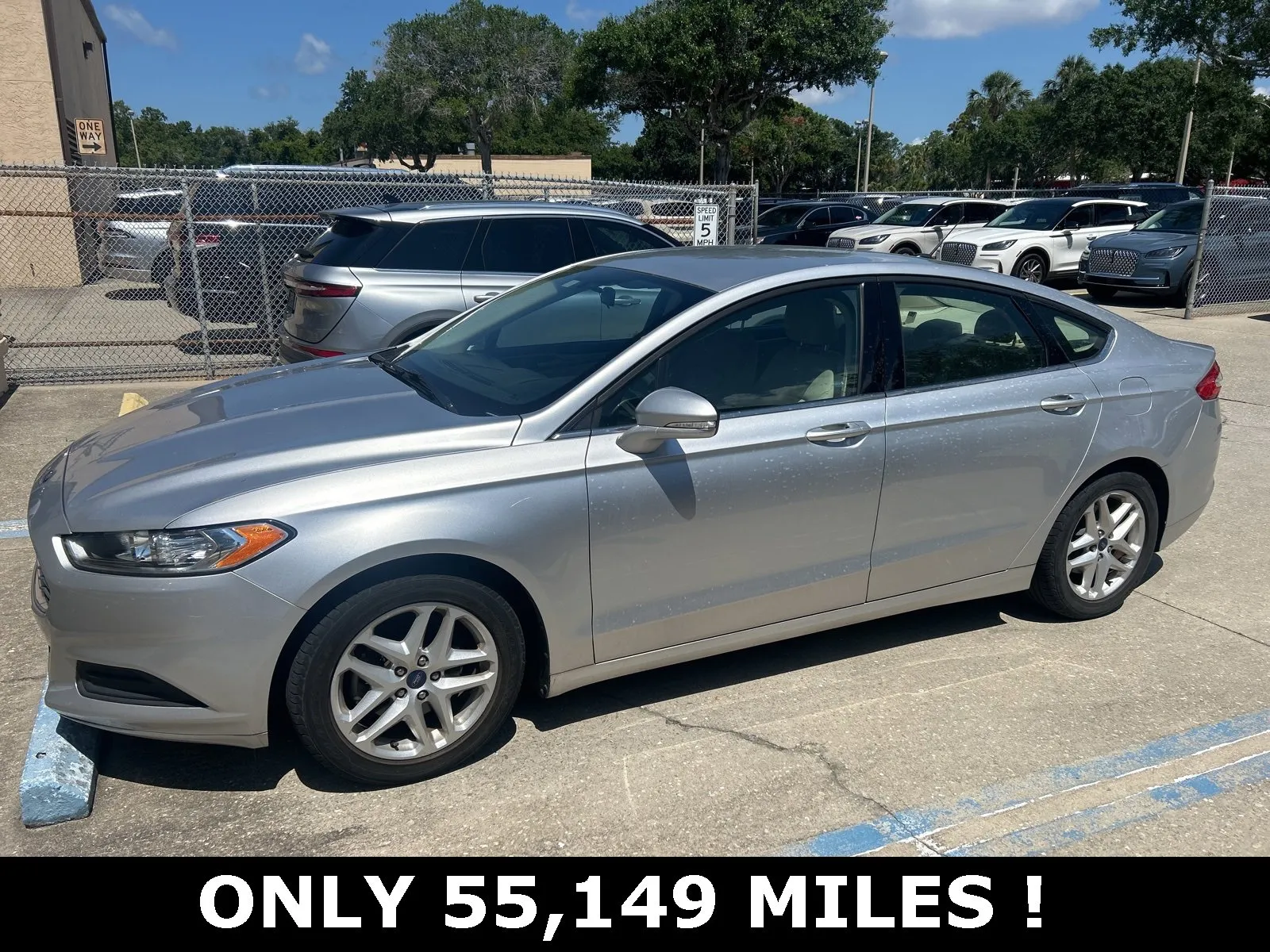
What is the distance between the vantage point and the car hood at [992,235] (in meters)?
17.1

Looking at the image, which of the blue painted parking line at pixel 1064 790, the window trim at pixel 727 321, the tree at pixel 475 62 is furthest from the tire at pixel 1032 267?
the tree at pixel 475 62

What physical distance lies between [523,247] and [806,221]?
1539 cm

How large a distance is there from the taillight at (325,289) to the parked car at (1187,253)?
40.3 feet

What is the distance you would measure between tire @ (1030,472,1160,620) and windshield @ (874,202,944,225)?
1633cm

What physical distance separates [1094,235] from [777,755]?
17.1 metres

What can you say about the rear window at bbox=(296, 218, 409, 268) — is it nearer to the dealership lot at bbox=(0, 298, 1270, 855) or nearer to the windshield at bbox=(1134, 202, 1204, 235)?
the dealership lot at bbox=(0, 298, 1270, 855)

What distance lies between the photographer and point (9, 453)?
716 cm

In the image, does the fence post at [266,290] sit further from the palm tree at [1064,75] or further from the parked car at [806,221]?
the palm tree at [1064,75]

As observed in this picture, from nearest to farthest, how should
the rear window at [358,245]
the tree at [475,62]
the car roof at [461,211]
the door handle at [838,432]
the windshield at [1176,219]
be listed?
the door handle at [838,432] → the rear window at [358,245] → the car roof at [461,211] → the windshield at [1176,219] → the tree at [475,62]

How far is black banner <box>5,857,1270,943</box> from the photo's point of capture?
277 centimetres

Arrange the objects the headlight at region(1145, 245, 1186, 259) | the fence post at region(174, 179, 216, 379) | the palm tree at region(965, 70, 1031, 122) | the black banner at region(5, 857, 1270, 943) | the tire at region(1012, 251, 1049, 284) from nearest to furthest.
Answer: the black banner at region(5, 857, 1270, 943), the fence post at region(174, 179, 216, 379), the headlight at region(1145, 245, 1186, 259), the tire at region(1012, 251, 1049, 284), the palm tree at region(965, 70, 1031, 122)

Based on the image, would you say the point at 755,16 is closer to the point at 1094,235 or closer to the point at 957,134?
the point at 1094,235

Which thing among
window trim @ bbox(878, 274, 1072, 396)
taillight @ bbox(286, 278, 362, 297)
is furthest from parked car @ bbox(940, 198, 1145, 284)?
window trim @ bbox(878, 274, 1072, 396)

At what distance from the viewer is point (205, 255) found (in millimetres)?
11000
